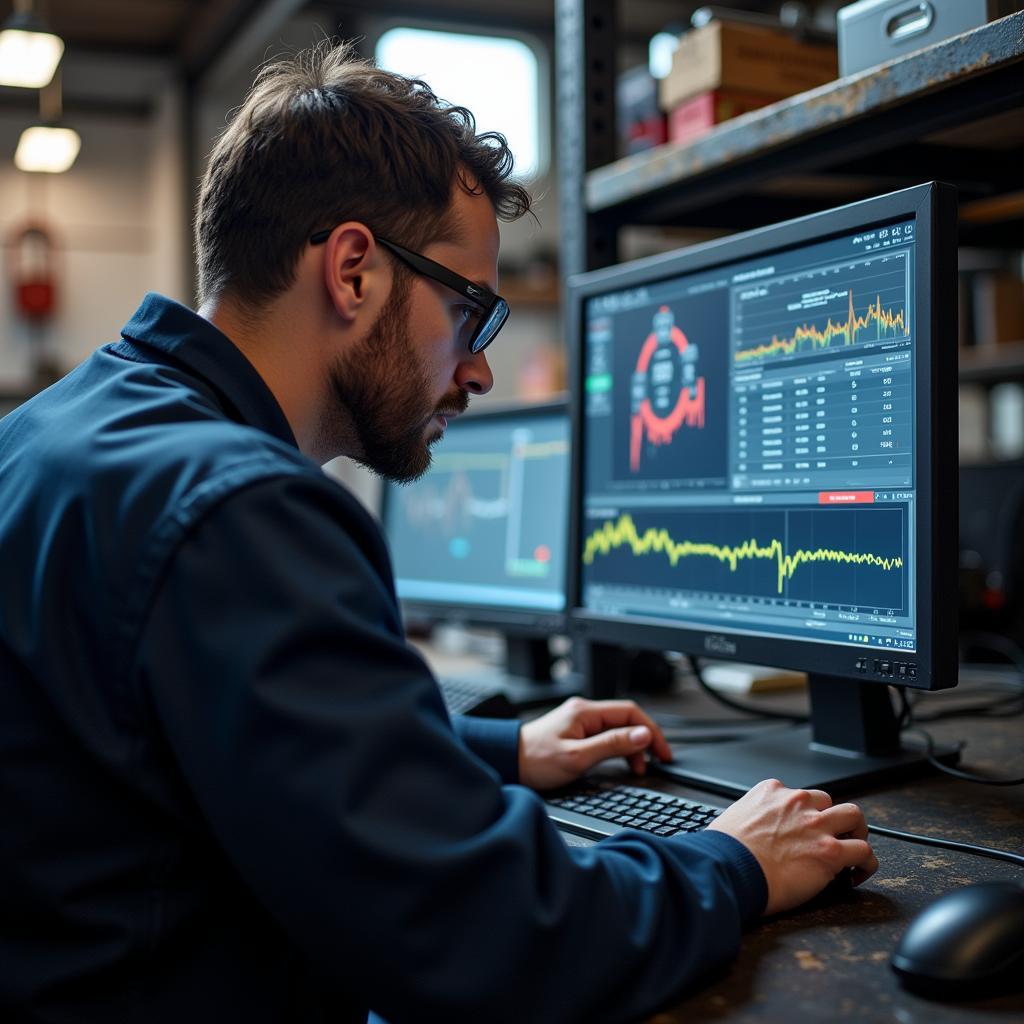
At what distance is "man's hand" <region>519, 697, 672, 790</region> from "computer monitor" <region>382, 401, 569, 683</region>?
0.42m

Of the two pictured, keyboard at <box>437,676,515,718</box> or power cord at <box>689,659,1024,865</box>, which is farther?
keyboard at <box>437,676,515,718</box>

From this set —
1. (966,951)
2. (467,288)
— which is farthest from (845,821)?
(467,288)

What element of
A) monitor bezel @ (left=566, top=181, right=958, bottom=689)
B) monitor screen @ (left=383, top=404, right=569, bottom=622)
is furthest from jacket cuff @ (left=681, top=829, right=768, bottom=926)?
monitor screen @ (left=383, top=404, right=569, bottom=622)

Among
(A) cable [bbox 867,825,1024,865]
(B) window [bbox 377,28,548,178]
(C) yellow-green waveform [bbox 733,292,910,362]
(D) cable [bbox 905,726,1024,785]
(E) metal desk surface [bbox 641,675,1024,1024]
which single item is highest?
(B) window [bbox 377,28,548,178]

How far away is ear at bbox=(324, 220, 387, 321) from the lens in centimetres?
86

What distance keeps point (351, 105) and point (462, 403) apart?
28cm

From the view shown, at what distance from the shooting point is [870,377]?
98cm

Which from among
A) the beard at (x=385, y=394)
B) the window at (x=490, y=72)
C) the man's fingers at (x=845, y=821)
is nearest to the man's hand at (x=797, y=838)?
the man's fingers at (x=845, y=821)

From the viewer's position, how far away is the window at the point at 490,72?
529 centimetres

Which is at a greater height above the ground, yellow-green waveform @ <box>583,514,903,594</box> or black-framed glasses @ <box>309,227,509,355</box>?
black-framed glasses @ <box>309,227,509,355</box>

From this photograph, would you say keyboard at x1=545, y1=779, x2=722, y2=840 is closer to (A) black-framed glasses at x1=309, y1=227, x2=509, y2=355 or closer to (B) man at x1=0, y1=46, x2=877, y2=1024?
(B) man at x1=0, y1=46, x2=877, y2=1024

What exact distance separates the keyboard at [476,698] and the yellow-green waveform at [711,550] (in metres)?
0.20

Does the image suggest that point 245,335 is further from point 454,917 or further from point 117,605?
point 454,917

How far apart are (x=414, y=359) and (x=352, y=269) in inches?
3.7
